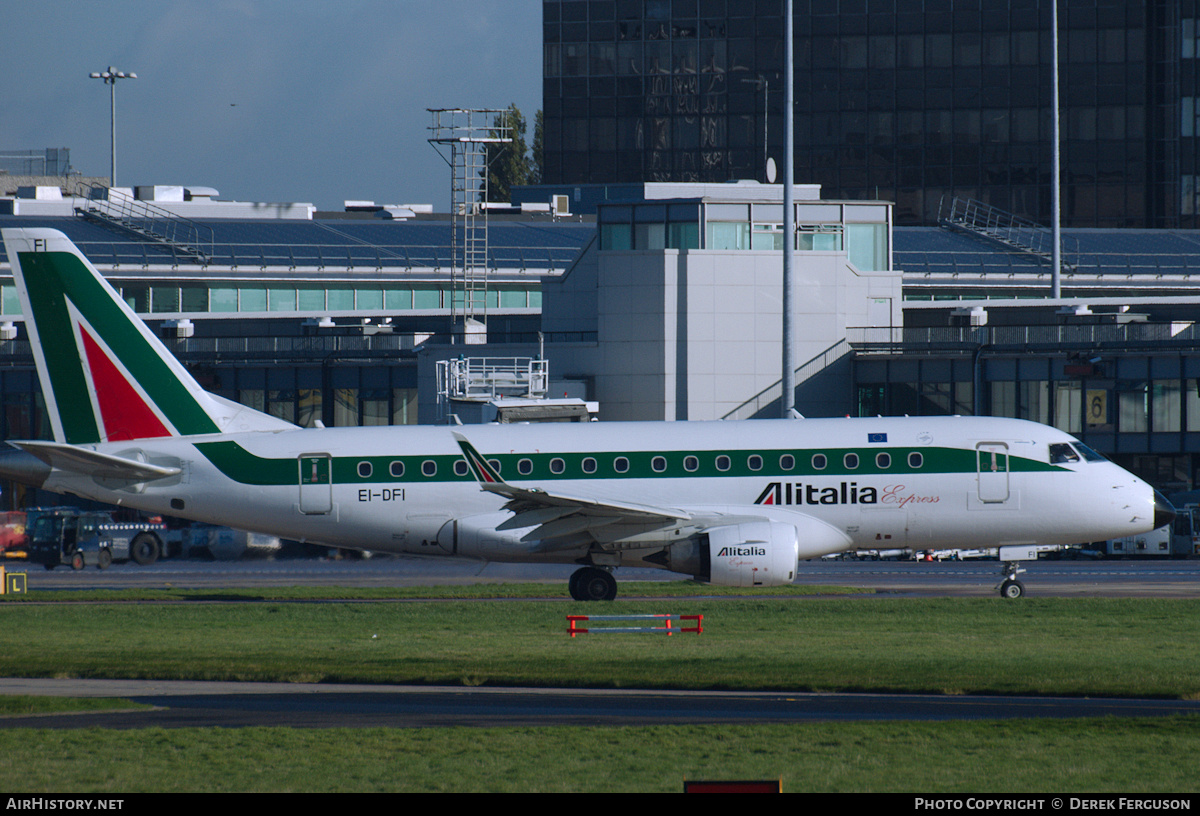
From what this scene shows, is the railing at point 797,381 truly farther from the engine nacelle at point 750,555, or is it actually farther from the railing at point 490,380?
the engine nacelle at point 750,555

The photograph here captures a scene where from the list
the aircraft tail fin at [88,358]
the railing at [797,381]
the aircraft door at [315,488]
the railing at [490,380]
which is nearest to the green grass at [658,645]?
the aircraft door at [315,488]

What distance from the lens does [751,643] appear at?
28.0 m

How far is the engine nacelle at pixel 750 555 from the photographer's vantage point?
34062mm

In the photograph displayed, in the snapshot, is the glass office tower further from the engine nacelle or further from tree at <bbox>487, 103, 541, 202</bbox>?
the engine nacelle

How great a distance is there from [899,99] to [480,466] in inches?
4139

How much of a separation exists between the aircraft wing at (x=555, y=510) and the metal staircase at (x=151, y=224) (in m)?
60.4

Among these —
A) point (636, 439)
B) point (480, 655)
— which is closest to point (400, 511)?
point (636, 439)

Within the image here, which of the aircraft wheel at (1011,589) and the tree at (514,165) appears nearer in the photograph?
the aircraft wheel at (1011,589)

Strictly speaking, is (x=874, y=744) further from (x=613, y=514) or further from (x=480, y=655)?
(x=613, y=514)

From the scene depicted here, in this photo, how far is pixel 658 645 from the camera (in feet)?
91.6

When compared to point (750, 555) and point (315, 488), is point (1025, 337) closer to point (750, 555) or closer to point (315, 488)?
point (750, 555)

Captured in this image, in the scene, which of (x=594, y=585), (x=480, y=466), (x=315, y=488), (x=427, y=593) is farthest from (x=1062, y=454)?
(x=315, y=488)

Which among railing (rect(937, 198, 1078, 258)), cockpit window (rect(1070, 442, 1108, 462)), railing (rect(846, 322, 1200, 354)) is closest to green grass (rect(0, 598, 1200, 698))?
cockpit window (rect(1070, 442, 1108, 462))

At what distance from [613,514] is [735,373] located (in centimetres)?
2939
